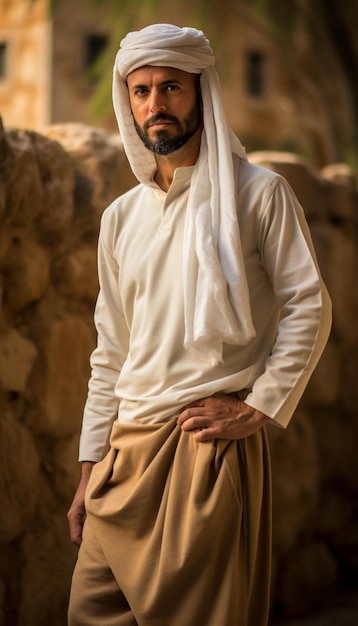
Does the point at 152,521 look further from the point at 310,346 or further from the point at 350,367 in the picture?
the point at 350,367

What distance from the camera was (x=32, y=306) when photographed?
117 inches

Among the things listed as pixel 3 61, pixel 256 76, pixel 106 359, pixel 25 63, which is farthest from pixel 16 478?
pixel 256 76

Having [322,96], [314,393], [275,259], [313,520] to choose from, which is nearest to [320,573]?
[313,520]

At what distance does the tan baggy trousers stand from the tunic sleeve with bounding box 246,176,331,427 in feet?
0.46

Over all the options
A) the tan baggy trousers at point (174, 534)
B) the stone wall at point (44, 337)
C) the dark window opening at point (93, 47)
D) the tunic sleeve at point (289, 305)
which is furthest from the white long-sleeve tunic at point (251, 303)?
the dark window opening at point (93, 47)

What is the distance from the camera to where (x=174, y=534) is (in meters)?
2.12

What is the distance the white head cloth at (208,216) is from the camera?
2.09 metres

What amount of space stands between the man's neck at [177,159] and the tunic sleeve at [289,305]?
0.21 m

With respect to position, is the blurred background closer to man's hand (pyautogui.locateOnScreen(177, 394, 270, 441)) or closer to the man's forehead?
the man's forehead

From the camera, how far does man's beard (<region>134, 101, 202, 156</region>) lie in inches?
87.7

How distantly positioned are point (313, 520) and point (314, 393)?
0.53 m

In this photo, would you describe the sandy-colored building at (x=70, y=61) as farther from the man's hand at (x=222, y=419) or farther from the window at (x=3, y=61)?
the man's hand at (x=222, y=419)

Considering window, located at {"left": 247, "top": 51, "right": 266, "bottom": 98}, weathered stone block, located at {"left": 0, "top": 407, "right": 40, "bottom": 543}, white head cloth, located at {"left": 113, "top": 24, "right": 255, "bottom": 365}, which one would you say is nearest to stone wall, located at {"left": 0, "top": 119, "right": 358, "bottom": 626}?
weathered stone block, located at {"left": 0, "top": 407, "right": 40, "bottom": 543}

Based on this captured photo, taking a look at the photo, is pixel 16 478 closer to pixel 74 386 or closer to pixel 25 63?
pixel 74 386
